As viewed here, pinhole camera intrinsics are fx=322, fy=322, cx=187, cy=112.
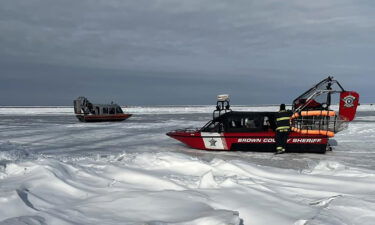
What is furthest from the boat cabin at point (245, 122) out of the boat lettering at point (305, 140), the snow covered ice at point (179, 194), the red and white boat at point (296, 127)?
the snow covered ice at point (179, 194)

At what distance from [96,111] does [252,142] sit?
747 inches

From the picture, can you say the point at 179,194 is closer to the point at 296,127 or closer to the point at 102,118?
the point at 296,127

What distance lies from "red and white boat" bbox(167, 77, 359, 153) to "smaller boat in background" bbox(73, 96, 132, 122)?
54.6 ft

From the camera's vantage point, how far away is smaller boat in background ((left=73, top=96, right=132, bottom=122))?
26.0 metres

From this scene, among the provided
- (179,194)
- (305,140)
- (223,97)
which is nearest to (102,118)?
(223,97)

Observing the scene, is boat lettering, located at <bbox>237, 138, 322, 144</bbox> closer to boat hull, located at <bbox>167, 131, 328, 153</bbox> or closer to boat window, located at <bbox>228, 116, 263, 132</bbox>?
boat hull, located at <bbox>167, 131, 328, 153</bbox>

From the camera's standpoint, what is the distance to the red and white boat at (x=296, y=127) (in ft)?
32.7

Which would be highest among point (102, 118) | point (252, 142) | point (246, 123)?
point (246, 123)

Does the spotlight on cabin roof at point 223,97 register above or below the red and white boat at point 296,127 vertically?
above

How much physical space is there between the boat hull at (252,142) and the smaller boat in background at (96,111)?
54.4 feet

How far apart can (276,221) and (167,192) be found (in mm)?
1411

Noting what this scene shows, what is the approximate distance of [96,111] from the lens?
2659cm

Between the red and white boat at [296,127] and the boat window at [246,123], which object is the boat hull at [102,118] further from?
the boat window at [246,123]

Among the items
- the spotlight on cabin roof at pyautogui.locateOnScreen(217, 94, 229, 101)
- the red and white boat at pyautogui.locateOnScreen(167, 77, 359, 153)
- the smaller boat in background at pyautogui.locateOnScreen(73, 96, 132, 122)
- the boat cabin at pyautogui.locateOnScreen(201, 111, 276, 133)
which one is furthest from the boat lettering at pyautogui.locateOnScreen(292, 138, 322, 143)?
the smaller boat in background at pyautogui.locateOnScreen(73, 96, 132, 122)
